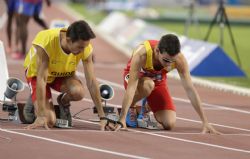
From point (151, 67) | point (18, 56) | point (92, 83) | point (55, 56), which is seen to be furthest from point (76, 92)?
point (18, 56)

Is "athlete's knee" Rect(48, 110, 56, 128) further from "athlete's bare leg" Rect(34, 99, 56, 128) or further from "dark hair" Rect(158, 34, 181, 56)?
"dark hair" Rect(158, 34, 181, 56)

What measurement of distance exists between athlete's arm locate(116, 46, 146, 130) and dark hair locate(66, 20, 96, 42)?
1.10m

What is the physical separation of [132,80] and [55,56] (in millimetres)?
976

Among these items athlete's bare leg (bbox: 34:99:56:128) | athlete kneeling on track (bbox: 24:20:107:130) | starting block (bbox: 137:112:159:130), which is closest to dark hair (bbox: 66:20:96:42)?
athlete kneeling on track (bbox: 24:20:107:130)

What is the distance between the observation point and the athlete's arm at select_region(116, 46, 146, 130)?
12.3m

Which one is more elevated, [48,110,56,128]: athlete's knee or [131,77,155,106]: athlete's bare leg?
[131,77,155,106]: athlete's bare leg

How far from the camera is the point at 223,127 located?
13.7 metres

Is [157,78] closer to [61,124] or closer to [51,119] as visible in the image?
[61,124]

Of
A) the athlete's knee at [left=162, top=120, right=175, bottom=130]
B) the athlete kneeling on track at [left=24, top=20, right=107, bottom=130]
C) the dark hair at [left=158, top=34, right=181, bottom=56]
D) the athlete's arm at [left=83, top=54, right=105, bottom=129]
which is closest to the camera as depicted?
the dark hair at [left=158, top=34, right=181, bottom=56]

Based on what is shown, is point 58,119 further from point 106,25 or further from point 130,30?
point 106,25

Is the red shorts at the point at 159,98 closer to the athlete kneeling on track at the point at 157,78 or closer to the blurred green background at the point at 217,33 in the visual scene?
the athlete kneeling on track at the point at 157,78

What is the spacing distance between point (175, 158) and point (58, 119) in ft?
8.41

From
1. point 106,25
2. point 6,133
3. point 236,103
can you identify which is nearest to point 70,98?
point 6,133

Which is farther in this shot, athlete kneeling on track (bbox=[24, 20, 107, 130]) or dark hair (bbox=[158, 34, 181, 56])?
athlete kneeling on track (bbox=[24, 20, 107, 130])
